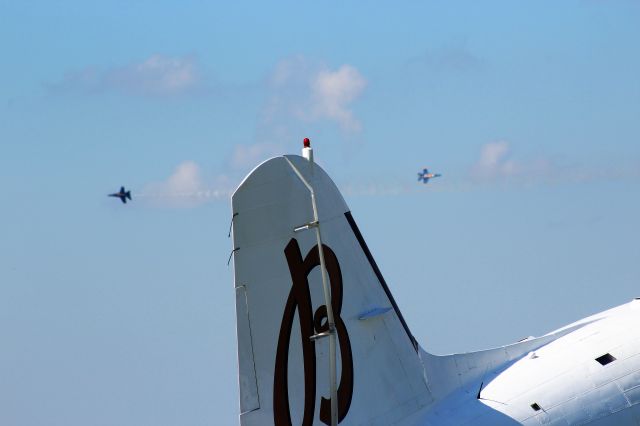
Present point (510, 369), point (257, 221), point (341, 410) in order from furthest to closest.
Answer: point (510, 369)
point (341, 410)
point (257, 221)

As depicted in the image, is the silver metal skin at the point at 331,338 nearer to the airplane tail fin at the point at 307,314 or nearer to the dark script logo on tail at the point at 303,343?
the airplane tail fin at the point at 307,314

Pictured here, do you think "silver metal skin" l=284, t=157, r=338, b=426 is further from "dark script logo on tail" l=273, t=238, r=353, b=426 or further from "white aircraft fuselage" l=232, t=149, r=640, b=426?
"dark script logo on tail" l=273, t=238, r=353, b=426

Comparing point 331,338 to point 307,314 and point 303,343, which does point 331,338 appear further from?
point 307,314

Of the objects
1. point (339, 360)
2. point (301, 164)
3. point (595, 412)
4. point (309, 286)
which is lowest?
point (595, 412)

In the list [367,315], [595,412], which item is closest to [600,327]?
[595,412]

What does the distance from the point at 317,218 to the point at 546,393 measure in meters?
6.35

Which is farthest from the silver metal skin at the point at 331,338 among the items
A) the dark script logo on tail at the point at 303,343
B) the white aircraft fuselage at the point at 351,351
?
the dark script logo on tail at the point at 303,343

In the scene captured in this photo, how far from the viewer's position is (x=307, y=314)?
75.8 feet

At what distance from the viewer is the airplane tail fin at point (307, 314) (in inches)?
876

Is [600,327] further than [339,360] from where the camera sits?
Yes

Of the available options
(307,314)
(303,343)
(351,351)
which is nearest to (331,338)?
(303,343)

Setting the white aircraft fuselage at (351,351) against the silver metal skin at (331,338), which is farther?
the silver metal skin at (331,338)

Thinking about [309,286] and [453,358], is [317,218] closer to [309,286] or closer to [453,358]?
[309,286]

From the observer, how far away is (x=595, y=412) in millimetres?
24469
